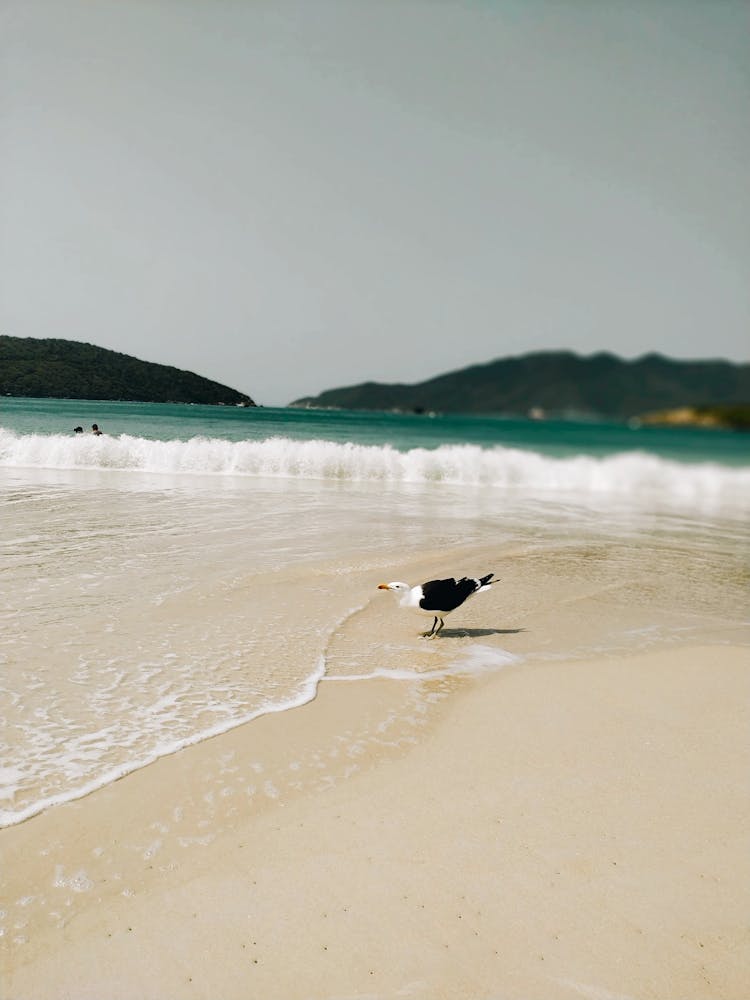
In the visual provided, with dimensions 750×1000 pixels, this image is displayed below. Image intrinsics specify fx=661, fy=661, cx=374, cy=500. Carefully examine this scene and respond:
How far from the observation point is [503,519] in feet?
Result: 50.4

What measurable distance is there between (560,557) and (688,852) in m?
7.94

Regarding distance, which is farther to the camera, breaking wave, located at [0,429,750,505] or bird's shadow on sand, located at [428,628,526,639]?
breaking wave, located at [0,429,750,505]

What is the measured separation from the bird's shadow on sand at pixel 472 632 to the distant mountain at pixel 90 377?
4759 centimetres

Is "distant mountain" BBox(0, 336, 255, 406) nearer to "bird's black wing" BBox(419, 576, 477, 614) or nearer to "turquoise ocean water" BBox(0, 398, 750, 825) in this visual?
"turquoise ocean water" BBox(0, 398, 750, 825)

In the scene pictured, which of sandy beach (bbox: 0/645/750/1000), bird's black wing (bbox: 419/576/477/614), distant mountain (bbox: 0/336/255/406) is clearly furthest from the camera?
distant mountain (bbox: 0/336/255/406)

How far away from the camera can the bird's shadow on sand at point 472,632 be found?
22.7ft

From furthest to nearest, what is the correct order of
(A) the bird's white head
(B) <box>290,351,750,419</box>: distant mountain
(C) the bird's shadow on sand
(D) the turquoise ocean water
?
(B) <box>290,351,750,419</box>: distant mountain
(A) the bird's white head
(C) the bird's shadow on sand
(D) the turquoise ocean water

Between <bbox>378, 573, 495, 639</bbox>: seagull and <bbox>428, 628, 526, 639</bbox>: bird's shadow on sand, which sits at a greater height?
<bbox>378, 573, 495, 639</bbox>: seagull

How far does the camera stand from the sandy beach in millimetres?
2529

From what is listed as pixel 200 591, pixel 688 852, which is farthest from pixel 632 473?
pixel 688 852

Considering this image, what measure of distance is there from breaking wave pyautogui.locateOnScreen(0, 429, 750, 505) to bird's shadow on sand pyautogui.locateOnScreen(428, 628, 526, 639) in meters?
17.7

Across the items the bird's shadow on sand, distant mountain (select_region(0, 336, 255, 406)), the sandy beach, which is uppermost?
distant mountain (select_region(0, 336, 255, 406))

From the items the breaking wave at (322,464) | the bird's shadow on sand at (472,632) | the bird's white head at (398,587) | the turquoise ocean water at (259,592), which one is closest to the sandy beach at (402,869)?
the turquoise ocean water at (259,592)

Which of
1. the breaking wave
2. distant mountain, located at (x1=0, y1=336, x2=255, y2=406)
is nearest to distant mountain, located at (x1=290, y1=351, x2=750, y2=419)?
the breaking wave
